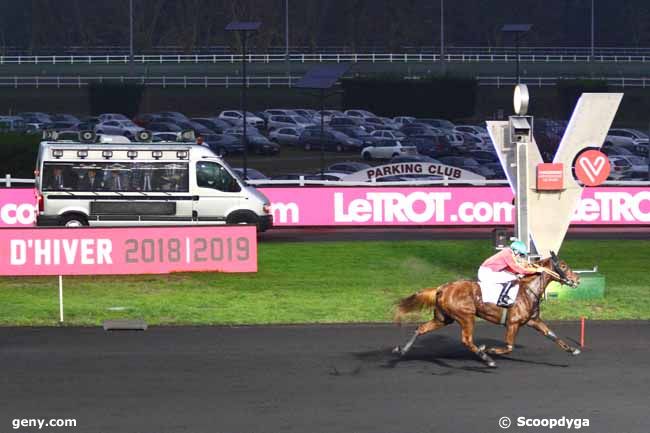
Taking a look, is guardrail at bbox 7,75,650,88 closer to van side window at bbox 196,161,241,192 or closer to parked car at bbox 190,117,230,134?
parked car at bbox 190,117,230,134

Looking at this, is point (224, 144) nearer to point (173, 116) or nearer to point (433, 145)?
point (173, 116)

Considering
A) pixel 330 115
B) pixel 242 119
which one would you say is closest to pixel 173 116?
pixel 242 119

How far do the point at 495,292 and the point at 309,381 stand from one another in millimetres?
2858

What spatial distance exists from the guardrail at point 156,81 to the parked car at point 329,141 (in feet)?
47.0

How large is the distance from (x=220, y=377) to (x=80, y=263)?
934cm

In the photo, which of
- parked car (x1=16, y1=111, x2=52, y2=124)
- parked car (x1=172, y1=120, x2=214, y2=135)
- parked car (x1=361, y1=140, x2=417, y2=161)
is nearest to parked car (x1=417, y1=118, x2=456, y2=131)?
parked car (x1=361, y1=140, x2=417, y2=161)

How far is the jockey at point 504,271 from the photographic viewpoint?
17.3m

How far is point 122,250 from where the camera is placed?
25.8m

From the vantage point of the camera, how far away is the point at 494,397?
15625 mm

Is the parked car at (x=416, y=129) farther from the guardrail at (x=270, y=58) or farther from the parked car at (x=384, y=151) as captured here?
the guardrail at (x=270, y=58)

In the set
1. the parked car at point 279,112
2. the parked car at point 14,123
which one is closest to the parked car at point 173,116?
the parked car at point 279,112
